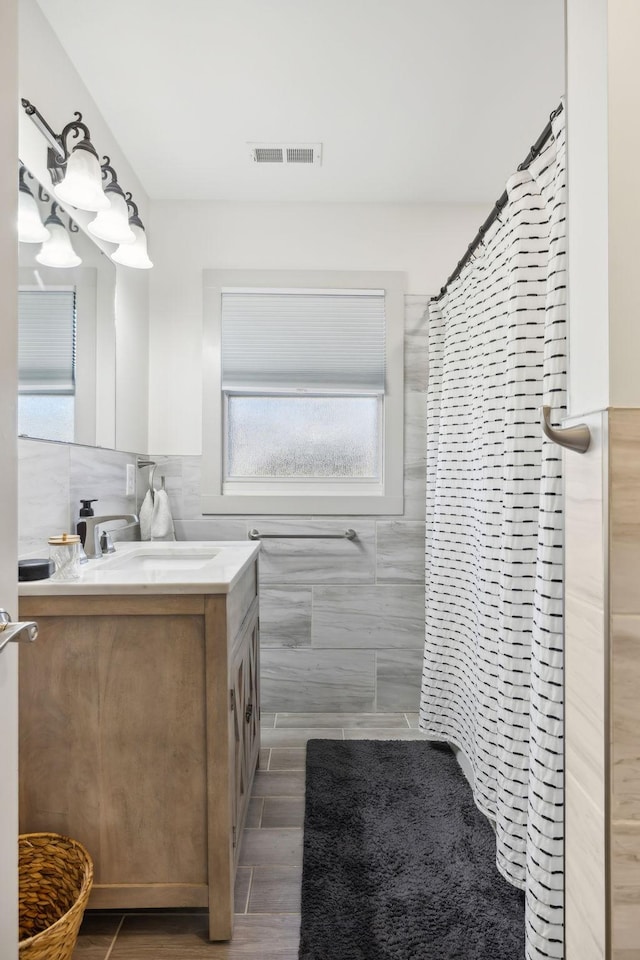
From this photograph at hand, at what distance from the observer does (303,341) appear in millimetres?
2797

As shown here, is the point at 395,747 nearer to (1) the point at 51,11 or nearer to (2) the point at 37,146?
(2) the point at 37,146

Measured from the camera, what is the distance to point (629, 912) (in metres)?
0.75

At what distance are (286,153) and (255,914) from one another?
8.60 feet

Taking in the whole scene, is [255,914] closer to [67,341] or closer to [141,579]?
[141,579]

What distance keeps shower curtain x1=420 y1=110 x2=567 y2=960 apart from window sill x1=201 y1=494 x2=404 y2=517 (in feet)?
1.39

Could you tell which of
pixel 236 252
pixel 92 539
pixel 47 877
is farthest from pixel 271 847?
pixel 236 252

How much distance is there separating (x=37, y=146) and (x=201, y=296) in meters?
1.15

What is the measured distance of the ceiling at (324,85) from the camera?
172 centimetres

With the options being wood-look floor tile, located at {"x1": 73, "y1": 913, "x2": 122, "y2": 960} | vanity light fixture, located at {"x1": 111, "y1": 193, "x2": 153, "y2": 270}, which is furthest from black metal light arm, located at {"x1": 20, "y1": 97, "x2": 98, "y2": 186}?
wood-look floor tile, located at {"x1": 73, "y1": 913, "x2": 122, "y2": 960}

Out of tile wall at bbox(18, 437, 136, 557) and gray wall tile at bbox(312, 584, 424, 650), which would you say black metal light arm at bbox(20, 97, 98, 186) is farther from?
gray wall tile at bbox(312, 584, 424, 650)

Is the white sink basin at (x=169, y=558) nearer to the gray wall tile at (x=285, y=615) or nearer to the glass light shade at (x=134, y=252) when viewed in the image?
the gray wall tile at (x=285, y=615)

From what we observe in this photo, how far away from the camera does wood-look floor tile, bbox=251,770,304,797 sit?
209cm

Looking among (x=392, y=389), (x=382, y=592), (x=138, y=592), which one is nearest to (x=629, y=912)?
(x=138, y=592)

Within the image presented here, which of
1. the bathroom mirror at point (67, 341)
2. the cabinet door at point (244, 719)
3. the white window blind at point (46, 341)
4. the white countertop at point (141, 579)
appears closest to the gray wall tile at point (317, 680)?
the cabinet door at point (244, 719)
